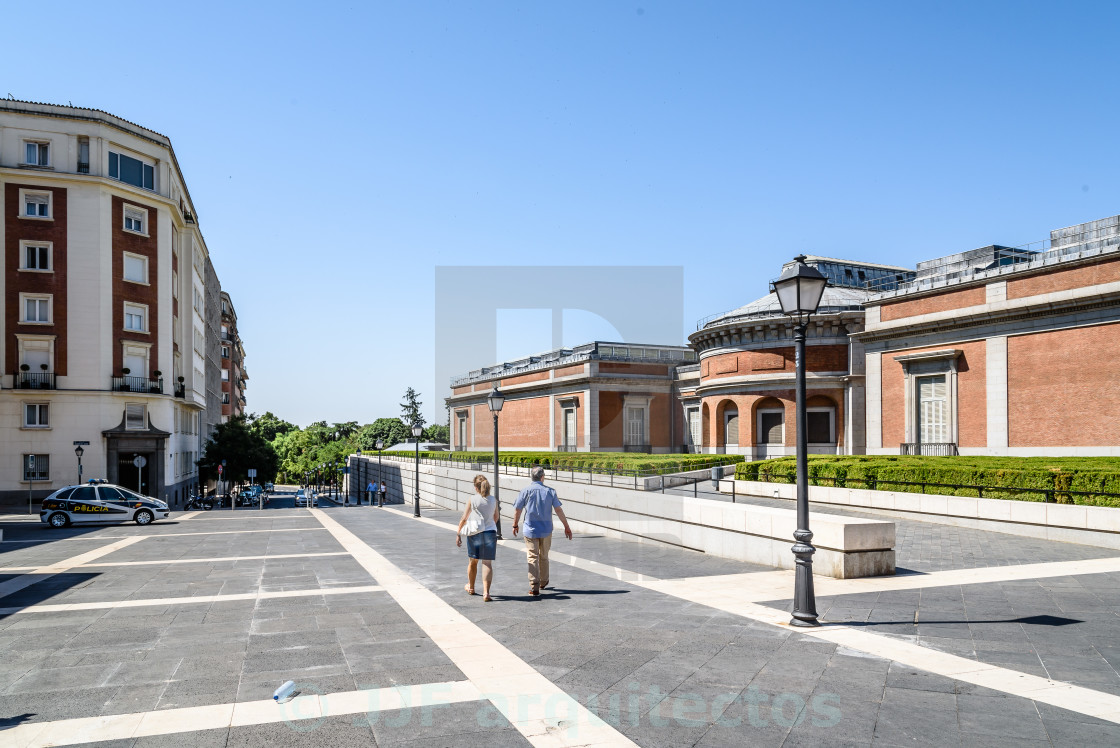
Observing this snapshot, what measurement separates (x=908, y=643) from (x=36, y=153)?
43.2 meters

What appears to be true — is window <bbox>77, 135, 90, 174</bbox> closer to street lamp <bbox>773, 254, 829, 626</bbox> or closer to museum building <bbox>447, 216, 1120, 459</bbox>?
museum building <bbox>447, 216, 1120, 459</bbox>

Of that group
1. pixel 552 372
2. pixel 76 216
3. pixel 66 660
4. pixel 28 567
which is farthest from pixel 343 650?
pixel 552 372

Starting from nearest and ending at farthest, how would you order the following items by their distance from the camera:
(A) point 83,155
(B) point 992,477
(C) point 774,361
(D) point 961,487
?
(B) point 992,477
(D) point 961,487
(A) point 83,155
(C) point 774,361

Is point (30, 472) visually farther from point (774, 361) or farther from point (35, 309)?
point (774, 361)

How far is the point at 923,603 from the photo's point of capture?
959 cm

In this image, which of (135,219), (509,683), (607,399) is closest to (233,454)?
(135,219)

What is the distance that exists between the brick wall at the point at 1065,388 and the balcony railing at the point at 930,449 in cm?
268

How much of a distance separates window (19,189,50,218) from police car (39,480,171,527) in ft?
54.3

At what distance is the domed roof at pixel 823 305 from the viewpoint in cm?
4088

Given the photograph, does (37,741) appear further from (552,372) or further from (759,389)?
(552,372)

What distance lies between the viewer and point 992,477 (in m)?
18.6

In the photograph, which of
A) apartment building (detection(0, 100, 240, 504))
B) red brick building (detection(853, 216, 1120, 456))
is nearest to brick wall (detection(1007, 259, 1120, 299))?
red brick building (detection(853, 216, 1120, 456))

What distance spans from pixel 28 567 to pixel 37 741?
11.9 metres

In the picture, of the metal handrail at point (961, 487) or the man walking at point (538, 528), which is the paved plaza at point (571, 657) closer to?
the man walking at point (538, 528)
